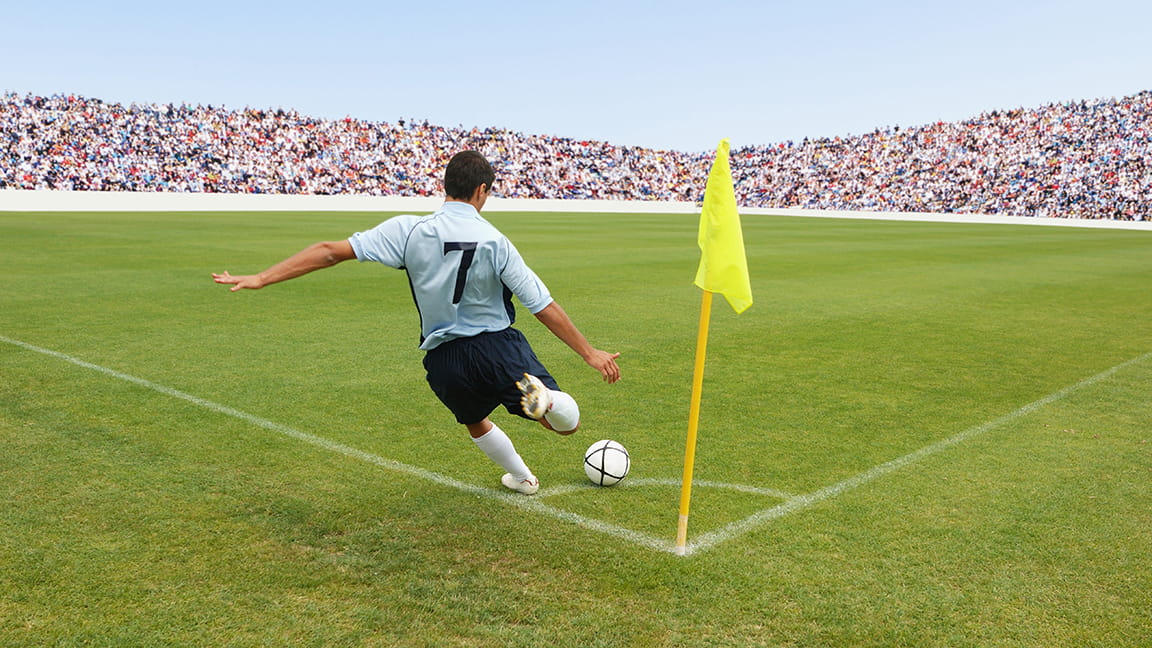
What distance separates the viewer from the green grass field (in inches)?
133

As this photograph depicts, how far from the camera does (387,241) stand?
3855 millimetres

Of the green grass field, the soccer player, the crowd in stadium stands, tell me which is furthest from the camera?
the crowd in stadium stands

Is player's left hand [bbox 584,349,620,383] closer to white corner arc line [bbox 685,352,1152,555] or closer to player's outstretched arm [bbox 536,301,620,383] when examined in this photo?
player's outstretched arm [bbox 536,301,620,383]

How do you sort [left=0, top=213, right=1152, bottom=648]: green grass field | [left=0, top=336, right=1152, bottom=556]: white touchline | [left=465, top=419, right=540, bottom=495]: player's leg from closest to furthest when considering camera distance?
[left=0, top=213, right=1152, bottom=648]: green grass field < [left=0, top=336, right=1152, bottom=556]: white touchline < [left=465, top=419, right=540, bottom=495]: player's leg

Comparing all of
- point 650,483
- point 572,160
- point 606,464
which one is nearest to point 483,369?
point 606,464

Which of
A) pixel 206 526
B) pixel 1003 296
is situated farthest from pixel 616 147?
pixel 206 526

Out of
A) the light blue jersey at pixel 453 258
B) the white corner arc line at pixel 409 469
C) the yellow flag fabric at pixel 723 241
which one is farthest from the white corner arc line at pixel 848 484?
the light blue jersey at pixel 453 258

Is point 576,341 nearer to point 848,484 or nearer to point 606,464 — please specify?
point 606,464

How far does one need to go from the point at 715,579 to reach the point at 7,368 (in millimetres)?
6495

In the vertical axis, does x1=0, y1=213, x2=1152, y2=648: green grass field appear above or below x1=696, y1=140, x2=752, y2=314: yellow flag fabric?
Result: below

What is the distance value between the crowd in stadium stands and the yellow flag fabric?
142 ft

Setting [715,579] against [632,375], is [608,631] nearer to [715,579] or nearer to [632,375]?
[715,579]

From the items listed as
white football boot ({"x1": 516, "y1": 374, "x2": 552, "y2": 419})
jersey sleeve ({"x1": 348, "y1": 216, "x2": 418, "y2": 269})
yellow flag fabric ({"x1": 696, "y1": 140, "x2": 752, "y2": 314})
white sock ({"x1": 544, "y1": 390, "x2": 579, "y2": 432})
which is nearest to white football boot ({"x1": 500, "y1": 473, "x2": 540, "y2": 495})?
white sock ({"x1": 544, "y1": 390, "x2": 579, "y2": 432})

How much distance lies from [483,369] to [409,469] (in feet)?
4.34
